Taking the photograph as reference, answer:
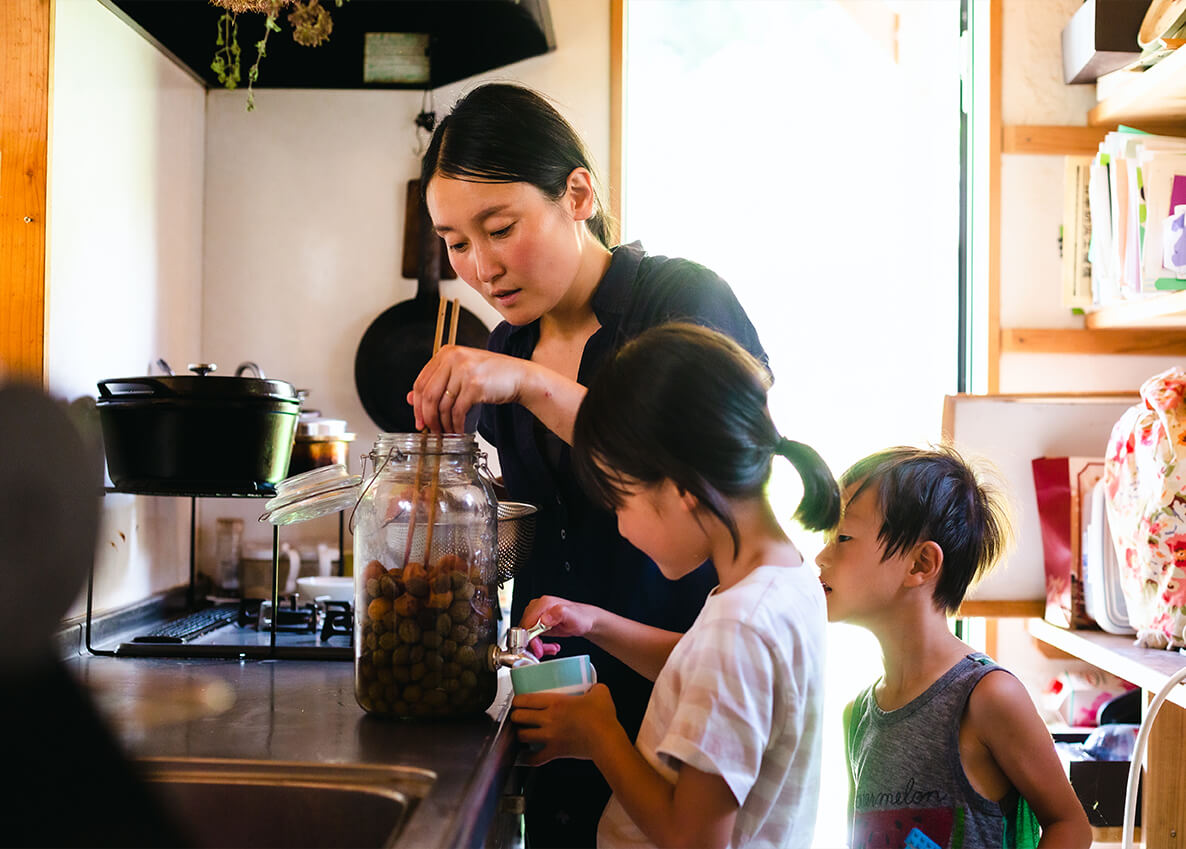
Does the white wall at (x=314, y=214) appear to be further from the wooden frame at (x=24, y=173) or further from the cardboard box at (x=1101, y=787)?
the cardboard box at (x=1101, y=787)

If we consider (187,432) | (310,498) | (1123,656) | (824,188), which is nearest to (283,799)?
(310,498)

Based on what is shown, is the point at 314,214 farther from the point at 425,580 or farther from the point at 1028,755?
the point at 1028,755

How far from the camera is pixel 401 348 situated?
2.34 m

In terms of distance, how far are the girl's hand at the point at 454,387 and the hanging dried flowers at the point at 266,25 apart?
0.87 m

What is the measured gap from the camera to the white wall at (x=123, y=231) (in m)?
1.67

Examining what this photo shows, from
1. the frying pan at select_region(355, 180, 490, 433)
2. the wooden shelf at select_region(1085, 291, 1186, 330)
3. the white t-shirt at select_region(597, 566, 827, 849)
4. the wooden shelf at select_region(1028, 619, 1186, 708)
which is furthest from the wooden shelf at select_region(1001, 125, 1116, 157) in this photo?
the white t-shirt at select_region(597, 566, 827, 849)

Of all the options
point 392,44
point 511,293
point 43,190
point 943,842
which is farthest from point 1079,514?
point 43,190

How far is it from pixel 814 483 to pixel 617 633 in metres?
0.29

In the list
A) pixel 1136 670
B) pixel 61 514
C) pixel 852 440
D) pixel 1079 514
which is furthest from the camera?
pixel 852 440

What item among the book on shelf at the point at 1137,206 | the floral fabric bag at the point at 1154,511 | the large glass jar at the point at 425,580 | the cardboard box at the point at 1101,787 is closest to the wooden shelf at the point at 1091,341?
the book on shelf at the point at 1137,206

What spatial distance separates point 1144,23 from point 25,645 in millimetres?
2363

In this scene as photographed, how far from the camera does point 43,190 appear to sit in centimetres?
160

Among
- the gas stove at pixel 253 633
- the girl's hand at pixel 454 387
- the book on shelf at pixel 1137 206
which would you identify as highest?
the book on shelf at pixel 1137 206

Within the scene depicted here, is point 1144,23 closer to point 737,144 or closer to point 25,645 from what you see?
point 737,144
